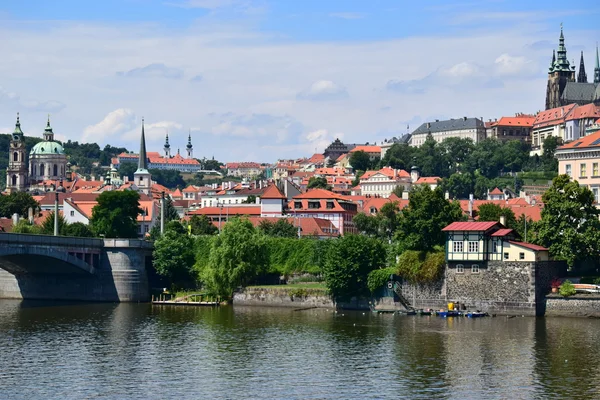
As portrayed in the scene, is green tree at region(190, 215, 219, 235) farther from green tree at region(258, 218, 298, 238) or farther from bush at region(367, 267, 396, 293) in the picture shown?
bush at region(367, 267, 396, 293)

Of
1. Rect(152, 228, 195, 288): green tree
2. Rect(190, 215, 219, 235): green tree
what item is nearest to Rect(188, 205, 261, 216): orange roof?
Rect(190, 215, 219, 235): green tree

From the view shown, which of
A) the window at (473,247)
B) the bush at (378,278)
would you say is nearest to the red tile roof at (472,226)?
the window at (473,247)

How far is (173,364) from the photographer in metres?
57.8

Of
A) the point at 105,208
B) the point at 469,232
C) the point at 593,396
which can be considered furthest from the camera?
the point at 105,208

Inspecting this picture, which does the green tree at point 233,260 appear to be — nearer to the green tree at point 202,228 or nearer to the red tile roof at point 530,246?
the red tile roof at point 530,246

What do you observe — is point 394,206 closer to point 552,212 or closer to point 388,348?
point 552,212

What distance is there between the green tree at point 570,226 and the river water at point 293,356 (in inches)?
333

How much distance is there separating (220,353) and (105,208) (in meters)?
55.3

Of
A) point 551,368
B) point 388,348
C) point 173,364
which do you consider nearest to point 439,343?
point 388,348

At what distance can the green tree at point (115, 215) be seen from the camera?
370ft

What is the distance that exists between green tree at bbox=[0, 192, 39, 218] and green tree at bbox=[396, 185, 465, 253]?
80.7 metres

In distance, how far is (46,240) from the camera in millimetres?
87562

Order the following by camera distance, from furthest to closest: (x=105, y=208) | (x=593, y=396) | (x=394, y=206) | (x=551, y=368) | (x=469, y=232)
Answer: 1. (x=394, y=206)
2. (x=105, y=208)
3. (x=469, y=232)
4. (x=551, y=368)
5. (x=593, y=396)

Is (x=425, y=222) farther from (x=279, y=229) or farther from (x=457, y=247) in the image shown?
(x=279, y=229)
